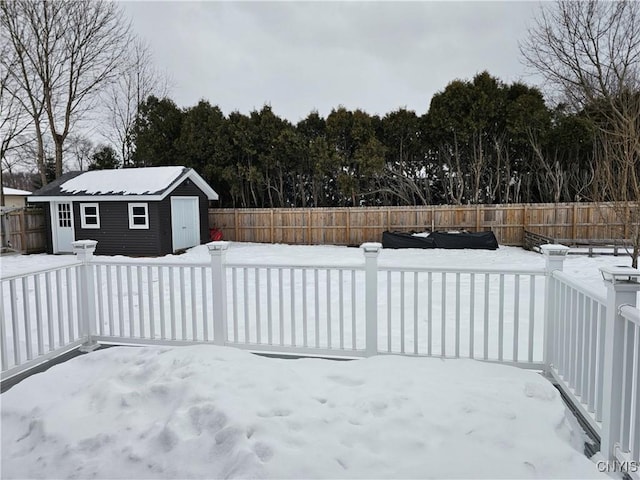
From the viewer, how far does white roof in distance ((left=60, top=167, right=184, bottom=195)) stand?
13.2 metres

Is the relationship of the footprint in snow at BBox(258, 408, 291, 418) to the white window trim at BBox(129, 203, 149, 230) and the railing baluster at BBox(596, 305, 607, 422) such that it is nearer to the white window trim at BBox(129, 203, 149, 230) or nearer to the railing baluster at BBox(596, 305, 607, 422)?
the railing baluster at BBox(596, 305, 607, 422)

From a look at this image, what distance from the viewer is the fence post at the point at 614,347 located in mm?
1997

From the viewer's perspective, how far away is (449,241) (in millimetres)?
13055

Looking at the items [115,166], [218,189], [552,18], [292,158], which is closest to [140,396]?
[552,18]

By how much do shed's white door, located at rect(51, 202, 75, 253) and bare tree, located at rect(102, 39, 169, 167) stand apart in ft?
22.5

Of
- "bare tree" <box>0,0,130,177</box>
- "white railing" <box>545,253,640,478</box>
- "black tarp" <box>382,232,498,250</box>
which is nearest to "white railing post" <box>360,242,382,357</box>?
"white railing" <box>545,253,640,478</box>

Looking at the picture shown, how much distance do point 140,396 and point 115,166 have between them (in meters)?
19.0

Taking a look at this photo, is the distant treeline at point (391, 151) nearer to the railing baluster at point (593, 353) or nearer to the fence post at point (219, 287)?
the fence post at point (219, 287)

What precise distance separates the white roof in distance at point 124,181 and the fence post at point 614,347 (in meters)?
12.5

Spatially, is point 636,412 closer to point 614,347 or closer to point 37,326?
point 614,347

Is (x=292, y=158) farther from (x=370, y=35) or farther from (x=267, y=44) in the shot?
(x=370, y=35)

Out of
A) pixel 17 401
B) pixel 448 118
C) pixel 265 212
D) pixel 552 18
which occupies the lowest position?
pixel 17 401

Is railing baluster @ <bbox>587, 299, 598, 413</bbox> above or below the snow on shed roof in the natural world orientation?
below

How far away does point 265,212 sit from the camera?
1559cm
